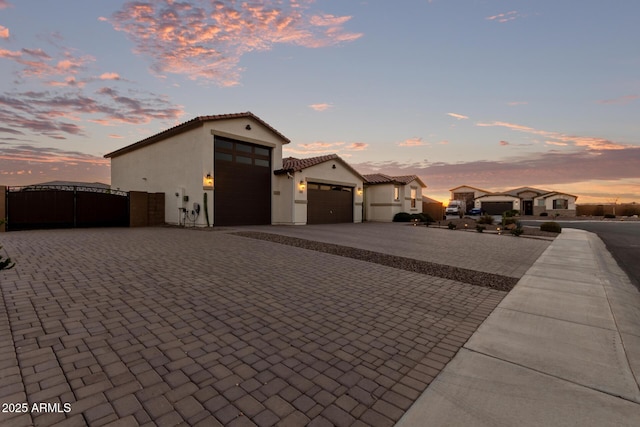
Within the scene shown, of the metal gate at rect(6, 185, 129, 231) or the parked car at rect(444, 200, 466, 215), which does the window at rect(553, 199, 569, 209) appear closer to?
the parked car at rect(444, 200, 466, 215)

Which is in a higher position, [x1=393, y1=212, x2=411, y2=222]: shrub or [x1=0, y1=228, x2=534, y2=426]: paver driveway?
[x1=393, y1=212, x2=411, y2=222]: shrub

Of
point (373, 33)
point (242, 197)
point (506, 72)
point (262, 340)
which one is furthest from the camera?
point (242, 197)

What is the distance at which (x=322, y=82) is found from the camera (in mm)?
15961

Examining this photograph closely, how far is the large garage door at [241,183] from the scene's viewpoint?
56.3ft

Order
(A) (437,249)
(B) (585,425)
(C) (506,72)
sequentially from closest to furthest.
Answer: (B) (585,425) → (A) (437,249) → (C) (506,72)

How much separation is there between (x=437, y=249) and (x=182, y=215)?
569 inches

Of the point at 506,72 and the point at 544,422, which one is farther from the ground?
the point at 506,72

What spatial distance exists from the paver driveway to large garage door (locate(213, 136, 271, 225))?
37.1 ft

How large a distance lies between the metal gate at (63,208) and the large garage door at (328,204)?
12076 mm

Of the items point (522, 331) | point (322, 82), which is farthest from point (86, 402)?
point (322, 82)

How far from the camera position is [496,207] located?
48875mm

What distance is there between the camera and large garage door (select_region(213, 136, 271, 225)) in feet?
56.3

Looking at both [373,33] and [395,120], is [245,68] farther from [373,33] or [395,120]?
[395,120]

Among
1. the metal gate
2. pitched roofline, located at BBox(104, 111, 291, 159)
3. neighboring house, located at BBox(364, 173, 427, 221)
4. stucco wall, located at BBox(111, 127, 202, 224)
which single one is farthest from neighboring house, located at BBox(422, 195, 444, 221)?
the metal gate
